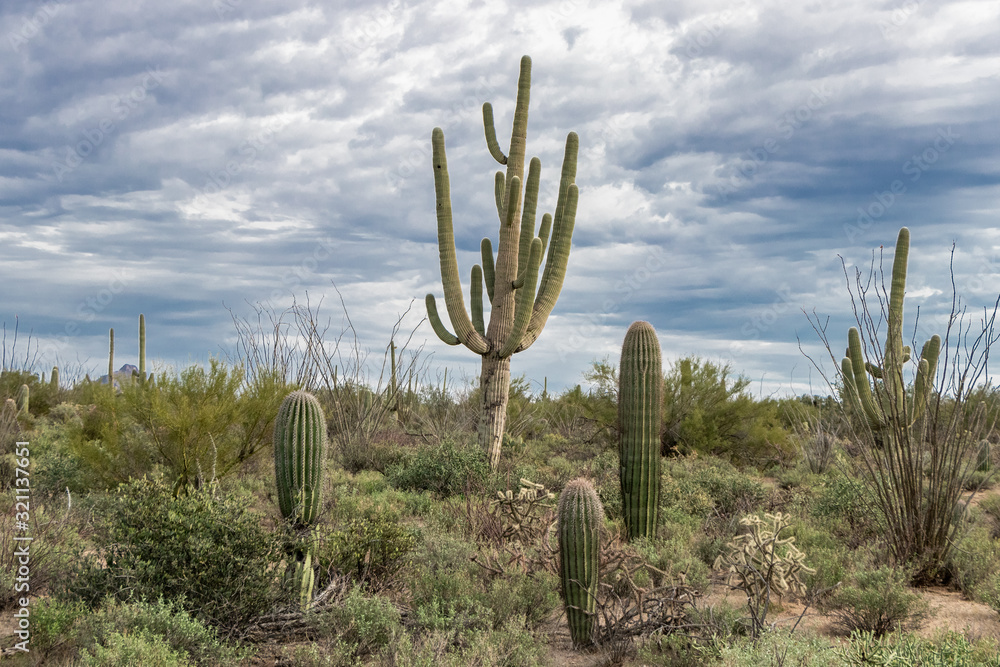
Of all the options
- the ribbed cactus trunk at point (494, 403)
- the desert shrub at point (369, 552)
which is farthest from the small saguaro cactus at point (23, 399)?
the desert shrub at point (369, 552)

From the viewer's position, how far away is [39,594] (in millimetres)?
6340

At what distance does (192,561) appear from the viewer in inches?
214

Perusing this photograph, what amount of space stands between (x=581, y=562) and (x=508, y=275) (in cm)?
803

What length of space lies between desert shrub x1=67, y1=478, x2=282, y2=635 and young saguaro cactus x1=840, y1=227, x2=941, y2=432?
5.82m

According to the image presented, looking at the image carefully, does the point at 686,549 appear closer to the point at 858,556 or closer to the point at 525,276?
the point at 858,556

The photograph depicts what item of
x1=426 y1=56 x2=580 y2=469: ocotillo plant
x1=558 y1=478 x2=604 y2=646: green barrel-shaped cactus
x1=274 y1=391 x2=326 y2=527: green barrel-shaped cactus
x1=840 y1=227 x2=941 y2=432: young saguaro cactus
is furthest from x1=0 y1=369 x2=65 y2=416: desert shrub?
x1=840 y1=227 x2=941 y2=432: young saguaro cactus

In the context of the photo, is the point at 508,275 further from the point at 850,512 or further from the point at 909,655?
the point at 909,655

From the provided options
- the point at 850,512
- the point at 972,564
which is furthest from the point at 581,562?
the point at 850,512

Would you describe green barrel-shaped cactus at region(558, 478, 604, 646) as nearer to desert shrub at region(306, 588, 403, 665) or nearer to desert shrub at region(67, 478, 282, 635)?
desert shrub at region(306, 588, 403, 665)

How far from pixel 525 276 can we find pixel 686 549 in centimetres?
600

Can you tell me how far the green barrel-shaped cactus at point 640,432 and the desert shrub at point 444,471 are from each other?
3.04 m

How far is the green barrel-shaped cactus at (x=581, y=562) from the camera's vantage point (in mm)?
5457

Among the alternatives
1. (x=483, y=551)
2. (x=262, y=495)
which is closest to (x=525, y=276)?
(x=262, y=495)

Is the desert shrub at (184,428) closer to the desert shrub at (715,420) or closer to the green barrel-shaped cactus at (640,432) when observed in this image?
the green barrel-shaped cactus at (640,432)
